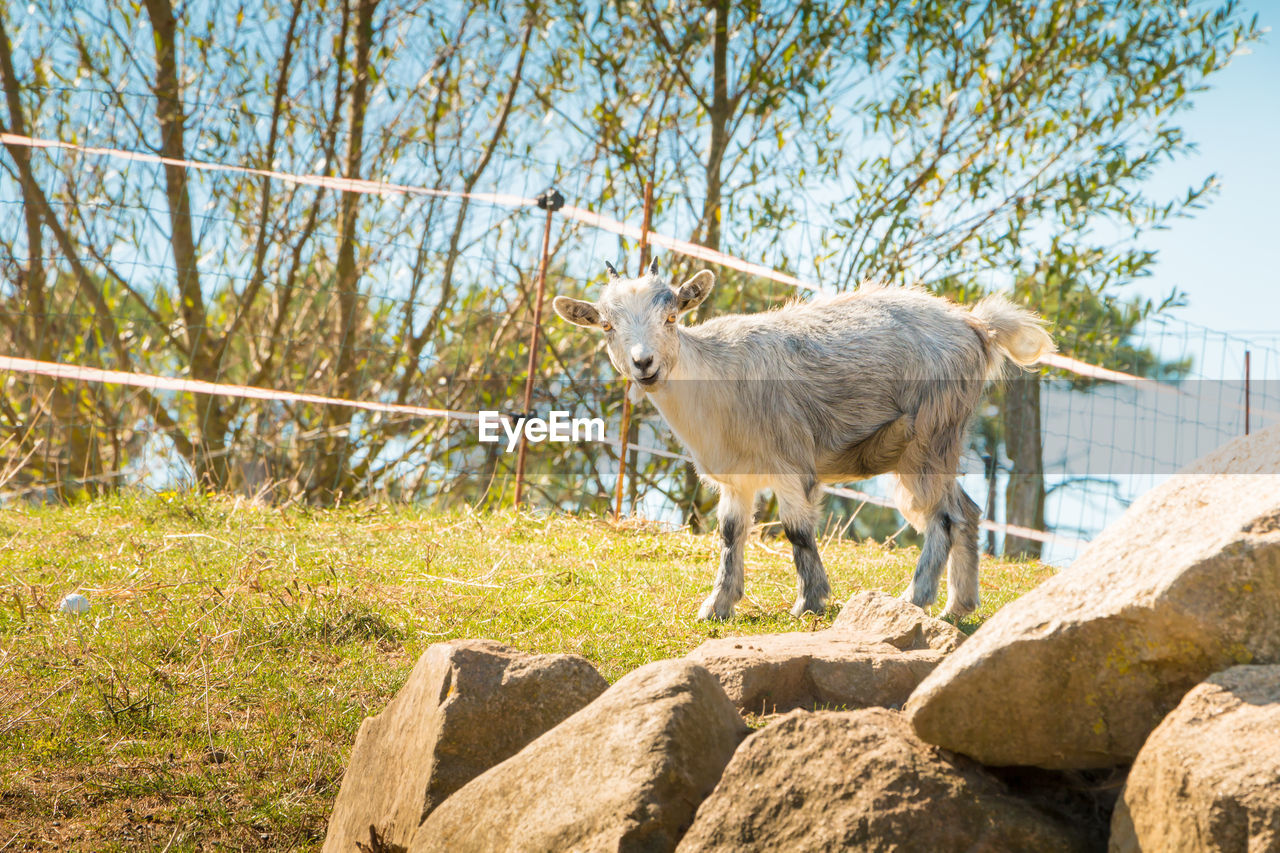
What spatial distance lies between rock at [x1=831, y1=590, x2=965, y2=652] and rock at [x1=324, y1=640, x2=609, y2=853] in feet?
3.74

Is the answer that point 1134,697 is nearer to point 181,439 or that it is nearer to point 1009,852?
point 1009,852

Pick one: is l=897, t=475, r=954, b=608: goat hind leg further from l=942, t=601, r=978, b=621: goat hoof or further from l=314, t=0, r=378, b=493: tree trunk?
l=314, t=0, r=378, b=493: tree trunk

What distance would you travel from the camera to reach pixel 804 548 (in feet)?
17.2

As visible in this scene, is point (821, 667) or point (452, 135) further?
point (452, 135)

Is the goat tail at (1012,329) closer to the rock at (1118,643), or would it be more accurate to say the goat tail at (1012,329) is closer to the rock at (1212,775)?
the rock at (1118,643)

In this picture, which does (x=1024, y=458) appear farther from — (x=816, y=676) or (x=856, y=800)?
(x=856, y=800)

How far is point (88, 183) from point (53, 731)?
6980 mm

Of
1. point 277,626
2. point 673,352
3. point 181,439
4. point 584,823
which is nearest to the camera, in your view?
point 584,823

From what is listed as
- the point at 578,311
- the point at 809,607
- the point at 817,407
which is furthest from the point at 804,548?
the point at 578,311

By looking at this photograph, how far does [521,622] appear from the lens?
A: 4.83 metres

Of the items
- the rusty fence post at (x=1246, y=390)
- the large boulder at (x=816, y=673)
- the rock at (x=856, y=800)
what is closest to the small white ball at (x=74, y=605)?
the large boulder at (x=816, y=673)

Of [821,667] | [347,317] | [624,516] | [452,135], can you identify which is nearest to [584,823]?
[821,667]

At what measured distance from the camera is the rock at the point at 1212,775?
6.24 feet

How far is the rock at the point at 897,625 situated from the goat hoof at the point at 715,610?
3.16 ft
